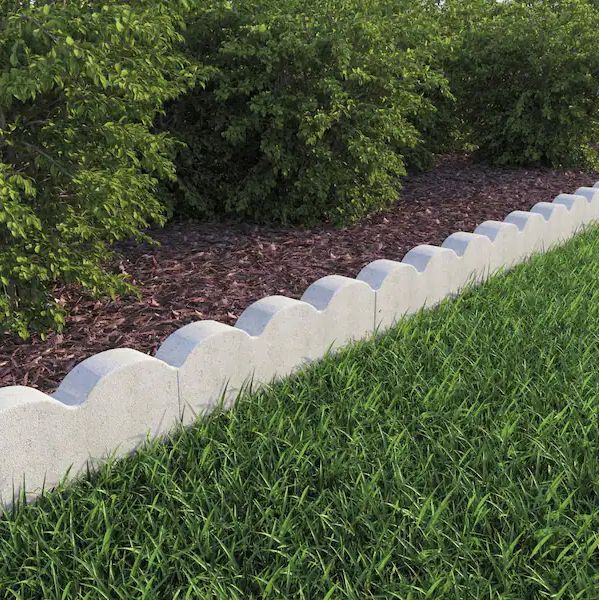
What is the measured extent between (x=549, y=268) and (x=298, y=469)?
3171mm

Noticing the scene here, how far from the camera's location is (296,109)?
210 inches

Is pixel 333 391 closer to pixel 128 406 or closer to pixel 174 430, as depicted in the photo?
→ pixel 174 430

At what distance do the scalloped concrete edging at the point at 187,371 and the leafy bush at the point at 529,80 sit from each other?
4.79m

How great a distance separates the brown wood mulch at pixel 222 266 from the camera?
3.50 m

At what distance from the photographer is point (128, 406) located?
8.25ft

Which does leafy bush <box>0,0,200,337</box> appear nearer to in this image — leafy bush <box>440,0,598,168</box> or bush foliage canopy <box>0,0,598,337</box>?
bush foliage canopy <box>0,0,598,337</box>

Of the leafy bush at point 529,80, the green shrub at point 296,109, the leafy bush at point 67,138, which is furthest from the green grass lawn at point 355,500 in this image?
the leafy bush at point 529,80

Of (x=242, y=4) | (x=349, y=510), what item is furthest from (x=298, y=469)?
(x=242, y=4)

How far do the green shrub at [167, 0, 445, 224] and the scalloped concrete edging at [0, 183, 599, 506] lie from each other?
Result: 1.60 meters

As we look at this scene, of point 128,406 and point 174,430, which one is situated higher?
point 128,406

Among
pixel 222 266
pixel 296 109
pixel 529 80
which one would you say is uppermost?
pixel 296 109

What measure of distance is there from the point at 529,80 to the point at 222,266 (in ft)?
18.3

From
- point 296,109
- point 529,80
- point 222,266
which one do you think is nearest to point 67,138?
point 222,266

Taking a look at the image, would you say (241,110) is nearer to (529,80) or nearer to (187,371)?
(187,371)
